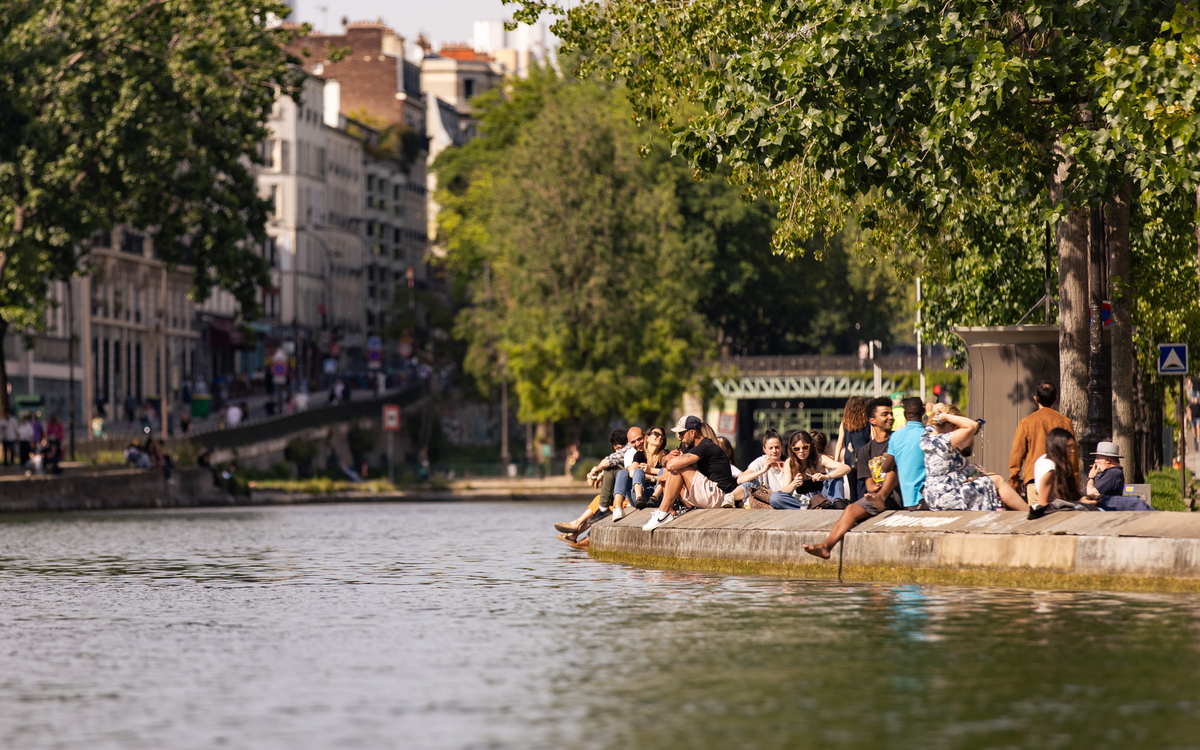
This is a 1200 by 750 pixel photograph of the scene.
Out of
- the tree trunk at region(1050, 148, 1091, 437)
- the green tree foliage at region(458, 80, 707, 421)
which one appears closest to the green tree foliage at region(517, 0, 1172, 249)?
the tree trunk at region(1050, 148, 1091, 437)

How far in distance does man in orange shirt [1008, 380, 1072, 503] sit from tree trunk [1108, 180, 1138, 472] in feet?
18.1

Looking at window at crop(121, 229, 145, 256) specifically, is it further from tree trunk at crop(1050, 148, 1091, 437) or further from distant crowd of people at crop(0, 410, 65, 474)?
tree trunk at crop(1050, 148, 1091, 437)

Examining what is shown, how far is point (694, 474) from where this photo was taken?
24031mm

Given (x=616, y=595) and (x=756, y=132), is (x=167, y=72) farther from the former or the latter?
(x=616, y=595)

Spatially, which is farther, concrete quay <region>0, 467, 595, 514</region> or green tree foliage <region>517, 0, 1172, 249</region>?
concrete quay <region>0, 467, 595, 514</region>

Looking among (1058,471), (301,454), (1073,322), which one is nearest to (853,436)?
(1058,471)

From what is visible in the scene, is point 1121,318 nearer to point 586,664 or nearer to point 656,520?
point 656,520

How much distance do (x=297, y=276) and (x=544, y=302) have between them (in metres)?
57.4

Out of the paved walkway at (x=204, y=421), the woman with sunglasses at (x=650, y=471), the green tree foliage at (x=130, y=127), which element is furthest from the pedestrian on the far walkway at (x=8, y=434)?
the woman with sunglasses at (x=650, y=471)

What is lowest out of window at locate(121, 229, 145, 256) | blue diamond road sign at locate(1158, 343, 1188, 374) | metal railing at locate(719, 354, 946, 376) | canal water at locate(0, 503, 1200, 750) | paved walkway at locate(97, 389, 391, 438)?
canal water at locate(0, 503, 1200, 750)

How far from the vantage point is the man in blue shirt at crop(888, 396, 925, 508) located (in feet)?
66.5

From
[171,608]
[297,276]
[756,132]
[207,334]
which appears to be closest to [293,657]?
[171,608]

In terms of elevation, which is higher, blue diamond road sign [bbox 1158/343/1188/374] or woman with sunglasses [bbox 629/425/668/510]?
blue diamond road sign [bbox 1158/343/1188/374]

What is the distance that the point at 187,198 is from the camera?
5284cm
